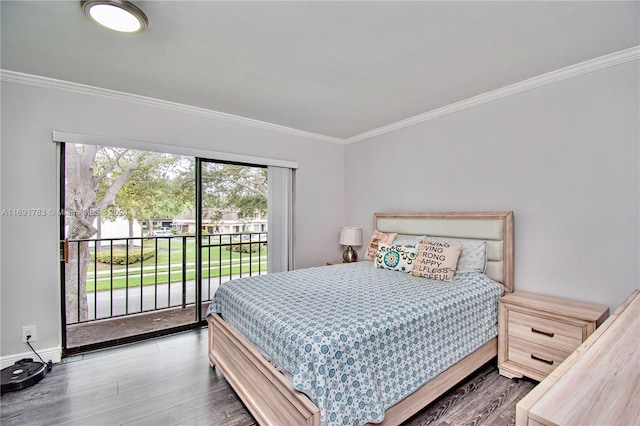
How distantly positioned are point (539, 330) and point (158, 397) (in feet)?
9.33

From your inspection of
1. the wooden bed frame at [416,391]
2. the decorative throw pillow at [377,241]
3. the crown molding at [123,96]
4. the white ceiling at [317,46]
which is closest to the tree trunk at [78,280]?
the crown molding at [123,96]

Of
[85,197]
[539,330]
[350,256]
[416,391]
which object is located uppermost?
[85,197]

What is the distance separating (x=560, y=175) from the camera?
244 cm

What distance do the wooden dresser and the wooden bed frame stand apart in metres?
0.89

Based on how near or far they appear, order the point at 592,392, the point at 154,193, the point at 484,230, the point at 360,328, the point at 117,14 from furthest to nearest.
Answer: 1. the point at 154,193
2. the point at 484,230
3. the point at 117,14
4. the point at 360,328
5. the point at 592,392

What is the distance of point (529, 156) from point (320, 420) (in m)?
2.70

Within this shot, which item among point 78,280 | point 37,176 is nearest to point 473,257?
point 37,176

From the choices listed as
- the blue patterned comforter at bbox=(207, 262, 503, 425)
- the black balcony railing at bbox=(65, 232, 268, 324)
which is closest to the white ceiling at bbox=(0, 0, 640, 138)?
the blue patterned comforter at bbox=(207, 262, 503, 425)

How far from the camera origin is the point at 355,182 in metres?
4.46

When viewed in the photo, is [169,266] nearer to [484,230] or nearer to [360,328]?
[360,328]

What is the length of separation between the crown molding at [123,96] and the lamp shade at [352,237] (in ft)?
5.13

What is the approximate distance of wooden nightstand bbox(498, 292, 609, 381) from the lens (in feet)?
6.63

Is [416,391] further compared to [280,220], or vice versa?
[280,220]

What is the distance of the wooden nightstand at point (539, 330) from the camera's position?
2.02 meters
